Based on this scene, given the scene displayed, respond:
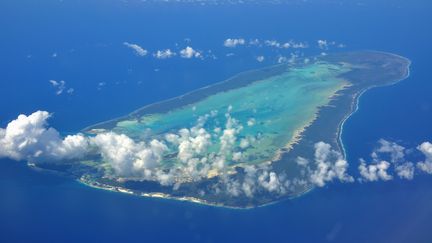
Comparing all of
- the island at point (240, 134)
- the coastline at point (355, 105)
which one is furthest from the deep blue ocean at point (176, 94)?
the island at point (240, 134)

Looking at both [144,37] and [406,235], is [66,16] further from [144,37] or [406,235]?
[406,235]

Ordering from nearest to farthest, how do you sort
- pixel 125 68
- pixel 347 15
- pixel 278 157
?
pixel 278 157 → pixel 125 68 → pixel 347 15

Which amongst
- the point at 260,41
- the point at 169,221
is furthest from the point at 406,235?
the point at 260,41

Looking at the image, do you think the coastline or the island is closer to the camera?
the island

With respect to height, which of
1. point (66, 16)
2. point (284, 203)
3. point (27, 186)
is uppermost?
point (66, 16)

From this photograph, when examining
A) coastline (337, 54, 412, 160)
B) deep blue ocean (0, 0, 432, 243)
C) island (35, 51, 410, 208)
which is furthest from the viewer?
coastline (337, 54, 412, 160)

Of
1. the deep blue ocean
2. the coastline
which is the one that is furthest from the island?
the deep blue ocean

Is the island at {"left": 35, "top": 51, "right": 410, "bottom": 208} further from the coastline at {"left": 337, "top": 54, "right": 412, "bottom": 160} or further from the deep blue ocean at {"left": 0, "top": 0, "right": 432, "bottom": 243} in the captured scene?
the deep blue ocean at {"left": 0, "top": 0, "right": 432, "bottom": 243}

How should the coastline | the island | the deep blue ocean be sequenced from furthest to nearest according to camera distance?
the coastline
the island
the deep blue ocean
